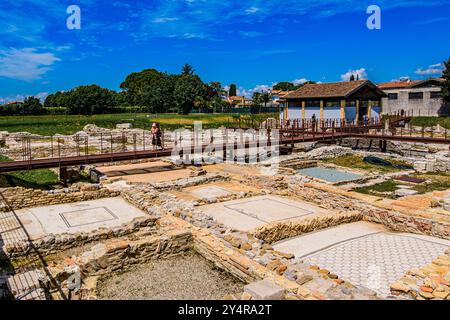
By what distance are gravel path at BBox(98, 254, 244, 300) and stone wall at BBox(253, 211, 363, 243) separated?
76.3 inches

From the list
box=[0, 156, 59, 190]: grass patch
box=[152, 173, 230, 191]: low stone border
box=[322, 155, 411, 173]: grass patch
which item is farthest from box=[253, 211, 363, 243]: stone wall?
box=[0, 156, 59, 190]: grass patch

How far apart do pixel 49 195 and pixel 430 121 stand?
38696mm

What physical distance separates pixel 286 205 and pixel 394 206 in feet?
10.9

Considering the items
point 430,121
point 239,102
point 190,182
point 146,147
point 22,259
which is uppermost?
point 239,102

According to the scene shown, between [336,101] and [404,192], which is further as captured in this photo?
[336,101]

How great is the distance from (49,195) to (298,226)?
328 inches

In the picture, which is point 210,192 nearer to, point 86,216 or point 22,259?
point 86,216

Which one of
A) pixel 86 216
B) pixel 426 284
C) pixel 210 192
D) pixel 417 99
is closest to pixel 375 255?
pixel 426 284

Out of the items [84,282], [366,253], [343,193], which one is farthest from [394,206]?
[84,282]

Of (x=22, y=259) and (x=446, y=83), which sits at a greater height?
(x=446, y=83)

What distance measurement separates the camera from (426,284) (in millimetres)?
5969

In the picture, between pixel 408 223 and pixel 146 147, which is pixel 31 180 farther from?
pixel 408 223

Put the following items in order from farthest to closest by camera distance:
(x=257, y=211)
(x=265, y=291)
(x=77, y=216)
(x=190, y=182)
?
(x=190, y=182)
(x=257, y=211)
(x=77, y=216)
(x=265, y=291)

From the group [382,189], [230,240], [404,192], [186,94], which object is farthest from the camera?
[186,94]
